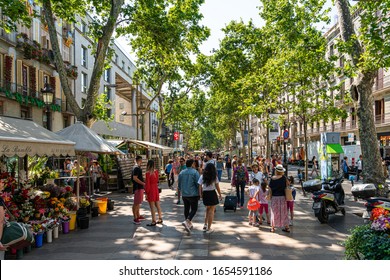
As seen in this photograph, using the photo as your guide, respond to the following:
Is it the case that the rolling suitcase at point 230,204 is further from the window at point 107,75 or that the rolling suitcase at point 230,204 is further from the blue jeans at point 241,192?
the window at point 107,75

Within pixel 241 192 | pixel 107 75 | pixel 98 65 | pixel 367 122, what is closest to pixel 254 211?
A: pixel 241 192

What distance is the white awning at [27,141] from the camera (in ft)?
20.8

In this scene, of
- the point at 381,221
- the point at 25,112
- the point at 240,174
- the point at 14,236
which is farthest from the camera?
the point at 25,112

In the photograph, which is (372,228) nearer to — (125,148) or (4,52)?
(125,148)

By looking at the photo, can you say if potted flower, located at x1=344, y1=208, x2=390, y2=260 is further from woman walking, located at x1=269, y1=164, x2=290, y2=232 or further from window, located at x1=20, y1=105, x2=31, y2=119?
window, located at x1=20, y1=105, x2=31, y2=119

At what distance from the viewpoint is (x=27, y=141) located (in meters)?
6.85

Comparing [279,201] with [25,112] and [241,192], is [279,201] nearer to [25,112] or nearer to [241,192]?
[241,192]

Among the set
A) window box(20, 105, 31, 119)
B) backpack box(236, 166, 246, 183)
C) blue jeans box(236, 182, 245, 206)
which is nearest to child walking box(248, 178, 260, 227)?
backpack box(236, 166, 246, 183)

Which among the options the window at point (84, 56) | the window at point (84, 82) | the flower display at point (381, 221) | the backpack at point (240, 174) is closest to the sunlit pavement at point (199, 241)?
the flower display at point (381, 221)

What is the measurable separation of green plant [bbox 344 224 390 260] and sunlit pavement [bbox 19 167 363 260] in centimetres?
88

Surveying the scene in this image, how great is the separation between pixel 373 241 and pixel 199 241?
11.6ft

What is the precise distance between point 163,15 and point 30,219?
11132 mm

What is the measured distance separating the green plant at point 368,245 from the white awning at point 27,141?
5938 mm

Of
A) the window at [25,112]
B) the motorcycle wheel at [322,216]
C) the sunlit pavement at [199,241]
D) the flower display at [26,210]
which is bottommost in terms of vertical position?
the sunlit pavement at [199,241]
